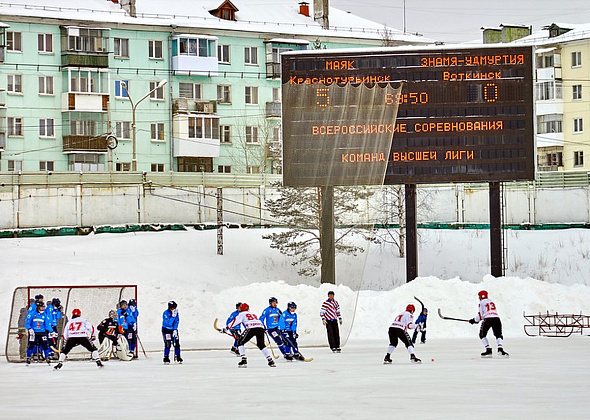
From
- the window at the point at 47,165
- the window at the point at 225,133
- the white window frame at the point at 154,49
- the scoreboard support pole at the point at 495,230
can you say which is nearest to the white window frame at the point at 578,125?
the window at the point at 225,133

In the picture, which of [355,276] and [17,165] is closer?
[355,276]

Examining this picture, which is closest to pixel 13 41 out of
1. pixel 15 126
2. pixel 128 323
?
pixel 15 126

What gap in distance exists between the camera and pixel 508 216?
170ft

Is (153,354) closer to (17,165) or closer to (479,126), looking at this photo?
(479,126)

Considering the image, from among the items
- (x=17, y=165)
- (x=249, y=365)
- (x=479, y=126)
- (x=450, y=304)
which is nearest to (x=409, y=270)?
(x=450, y=304)

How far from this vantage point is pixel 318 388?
58.5 feet

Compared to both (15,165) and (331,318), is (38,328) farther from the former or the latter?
(15,165)

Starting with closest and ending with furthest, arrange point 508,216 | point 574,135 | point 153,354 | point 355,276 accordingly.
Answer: point 153,354, point 355,276, point 508,216, point 574,135

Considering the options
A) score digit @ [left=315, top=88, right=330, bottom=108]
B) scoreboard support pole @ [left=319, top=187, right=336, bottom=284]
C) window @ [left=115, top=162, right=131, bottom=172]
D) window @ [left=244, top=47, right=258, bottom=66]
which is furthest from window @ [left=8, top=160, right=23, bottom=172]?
score digit @ [left=315, top=88, right=330, bottom=108]

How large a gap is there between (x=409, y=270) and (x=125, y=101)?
95.0ft

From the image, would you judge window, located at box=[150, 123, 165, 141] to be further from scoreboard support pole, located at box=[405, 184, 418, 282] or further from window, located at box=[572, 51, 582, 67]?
scoreboard support pole, located at box=[405, 184, 418, 282]

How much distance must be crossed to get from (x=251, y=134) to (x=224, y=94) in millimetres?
2826

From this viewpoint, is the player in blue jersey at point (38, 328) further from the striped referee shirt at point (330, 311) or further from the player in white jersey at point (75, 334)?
the striped referee shirt at point (330, 311)

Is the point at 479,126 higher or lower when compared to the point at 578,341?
higher
